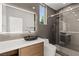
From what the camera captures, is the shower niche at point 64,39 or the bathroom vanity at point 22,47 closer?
the bathroom vanity at point 22,47

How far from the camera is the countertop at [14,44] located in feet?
3.47

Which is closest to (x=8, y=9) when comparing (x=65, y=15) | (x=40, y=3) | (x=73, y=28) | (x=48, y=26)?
(x=40, y=3)

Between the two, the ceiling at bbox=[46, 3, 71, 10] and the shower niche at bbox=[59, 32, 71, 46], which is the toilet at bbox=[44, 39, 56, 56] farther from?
the ceiling at bbox=[46, 3, 71, 10]

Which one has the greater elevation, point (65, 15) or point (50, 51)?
point (65, 15)

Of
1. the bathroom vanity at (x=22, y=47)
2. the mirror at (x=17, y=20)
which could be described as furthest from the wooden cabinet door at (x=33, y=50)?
the mirror at (x=17, y=20)

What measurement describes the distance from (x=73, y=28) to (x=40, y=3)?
618 millimetres

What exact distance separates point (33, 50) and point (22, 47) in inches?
6.5

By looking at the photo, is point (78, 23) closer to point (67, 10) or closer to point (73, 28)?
point (73, 28)

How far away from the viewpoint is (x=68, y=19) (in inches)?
52.3

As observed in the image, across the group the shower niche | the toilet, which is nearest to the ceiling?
the shower niche

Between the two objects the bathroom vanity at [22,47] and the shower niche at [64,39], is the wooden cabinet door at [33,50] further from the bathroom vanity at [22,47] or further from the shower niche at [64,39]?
the shower niche at [64,39]

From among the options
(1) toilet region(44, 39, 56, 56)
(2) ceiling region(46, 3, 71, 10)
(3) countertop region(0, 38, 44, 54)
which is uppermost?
(2) ceiling region(46, 3, 71, 10)

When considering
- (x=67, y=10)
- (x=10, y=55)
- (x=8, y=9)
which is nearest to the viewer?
(x=10, y=55)

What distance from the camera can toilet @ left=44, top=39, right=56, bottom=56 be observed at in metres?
1.24
